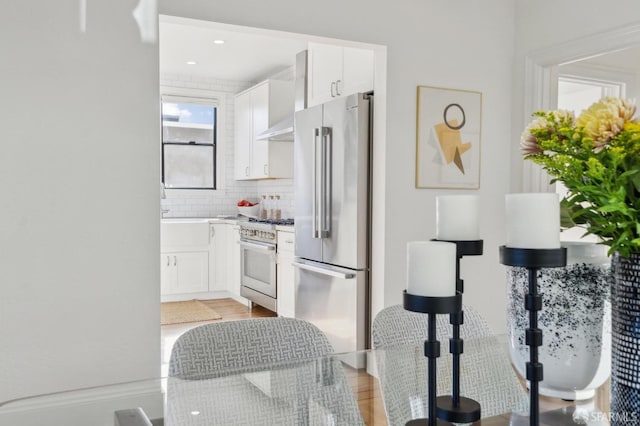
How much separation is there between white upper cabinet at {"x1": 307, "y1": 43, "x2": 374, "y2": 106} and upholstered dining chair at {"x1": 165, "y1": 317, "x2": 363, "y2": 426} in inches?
93.6

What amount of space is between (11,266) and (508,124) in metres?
2.99

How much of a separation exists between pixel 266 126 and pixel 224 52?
84 centimetres

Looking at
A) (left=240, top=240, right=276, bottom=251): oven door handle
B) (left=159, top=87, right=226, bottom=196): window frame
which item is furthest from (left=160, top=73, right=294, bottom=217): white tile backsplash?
(left=240, top=240, right=276, bottom=251): oven door handle

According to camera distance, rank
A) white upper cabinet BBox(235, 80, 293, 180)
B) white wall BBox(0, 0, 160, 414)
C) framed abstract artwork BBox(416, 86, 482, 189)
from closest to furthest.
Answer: white wall BBox(0, 0, 160, 414)
framed abstract artwork BBox(416, 86, 482, 189)
white upper cabinet BBox(235, 80, 293, 180)

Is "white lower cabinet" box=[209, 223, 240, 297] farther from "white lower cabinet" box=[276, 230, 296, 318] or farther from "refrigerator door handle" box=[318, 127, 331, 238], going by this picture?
"refrigerator door handle" box=[318, 127, 331, 238]

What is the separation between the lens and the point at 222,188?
277 inches

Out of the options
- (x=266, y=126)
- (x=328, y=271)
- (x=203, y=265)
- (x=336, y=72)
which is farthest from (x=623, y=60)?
(x=203, y=265)

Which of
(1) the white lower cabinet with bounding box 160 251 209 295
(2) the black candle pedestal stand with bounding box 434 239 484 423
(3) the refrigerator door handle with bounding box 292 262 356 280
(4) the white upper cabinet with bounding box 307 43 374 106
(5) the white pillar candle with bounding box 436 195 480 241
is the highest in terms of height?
(4) the white upper cabinet with bounding box 307 43 374 106

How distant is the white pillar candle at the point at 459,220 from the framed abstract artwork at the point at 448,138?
2316 mm

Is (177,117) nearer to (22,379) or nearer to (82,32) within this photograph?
(82,32)

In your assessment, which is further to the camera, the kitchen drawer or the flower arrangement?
the kitchen drawer

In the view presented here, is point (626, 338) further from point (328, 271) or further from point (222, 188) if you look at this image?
point (222, 188)

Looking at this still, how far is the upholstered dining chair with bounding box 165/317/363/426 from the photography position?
4.18 feet

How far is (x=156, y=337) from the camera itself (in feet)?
9.50
